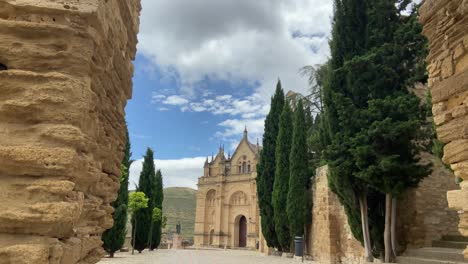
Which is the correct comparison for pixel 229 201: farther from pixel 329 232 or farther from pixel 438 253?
pixel 438 253

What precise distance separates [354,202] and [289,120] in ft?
36.3

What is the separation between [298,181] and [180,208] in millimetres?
59407

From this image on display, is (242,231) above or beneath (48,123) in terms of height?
beneath

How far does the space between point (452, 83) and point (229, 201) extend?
40.0m

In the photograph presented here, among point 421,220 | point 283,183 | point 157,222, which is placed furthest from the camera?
point 157,222

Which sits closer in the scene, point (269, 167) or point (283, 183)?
point (283, 183)

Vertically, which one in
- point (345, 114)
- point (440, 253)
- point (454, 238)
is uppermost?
point (345, 114)

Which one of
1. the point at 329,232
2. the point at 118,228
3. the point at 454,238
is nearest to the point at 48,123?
the point at 454,238

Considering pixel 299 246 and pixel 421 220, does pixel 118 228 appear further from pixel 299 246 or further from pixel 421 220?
pixel 421 220

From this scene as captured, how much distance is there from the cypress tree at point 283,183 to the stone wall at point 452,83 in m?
17.0

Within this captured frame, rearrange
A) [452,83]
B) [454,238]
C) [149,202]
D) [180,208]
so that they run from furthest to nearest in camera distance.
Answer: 1. [180,208]
2. [149,202]
3. [454,238]
4. [452,83]

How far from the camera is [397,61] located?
10.8 m

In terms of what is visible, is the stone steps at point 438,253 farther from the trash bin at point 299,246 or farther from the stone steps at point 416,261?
the trash bin at point 299,246

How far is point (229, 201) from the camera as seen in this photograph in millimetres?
42688
